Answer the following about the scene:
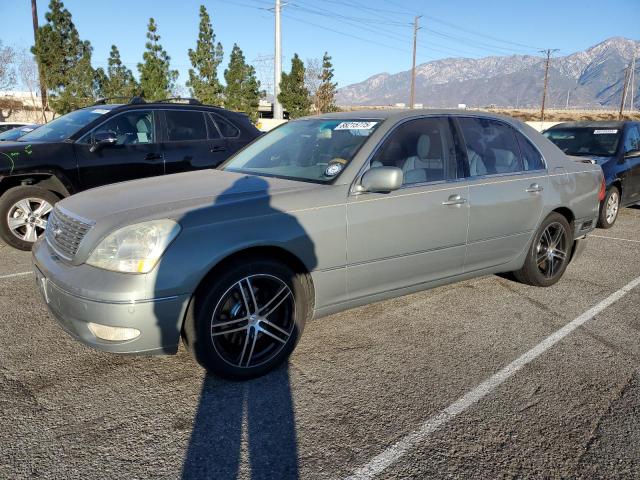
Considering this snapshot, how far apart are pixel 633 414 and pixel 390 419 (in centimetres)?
135

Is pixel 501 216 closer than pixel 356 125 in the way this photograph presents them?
No

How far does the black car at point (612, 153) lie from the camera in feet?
27.3

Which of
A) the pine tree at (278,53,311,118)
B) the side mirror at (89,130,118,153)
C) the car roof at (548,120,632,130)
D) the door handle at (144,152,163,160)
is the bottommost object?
the door handle at (144,152,163,160)

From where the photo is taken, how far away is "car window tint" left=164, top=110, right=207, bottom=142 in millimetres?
6852

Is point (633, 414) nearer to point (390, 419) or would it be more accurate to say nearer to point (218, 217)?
point (390, 419)

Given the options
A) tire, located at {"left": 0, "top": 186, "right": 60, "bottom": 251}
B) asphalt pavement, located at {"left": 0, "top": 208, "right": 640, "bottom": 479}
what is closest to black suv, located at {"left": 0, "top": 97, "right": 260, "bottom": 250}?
tire, located at {"left": 0, "top": 186, "right": 60, "bottom": 251}

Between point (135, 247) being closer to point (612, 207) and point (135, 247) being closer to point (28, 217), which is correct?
point (28, 217)

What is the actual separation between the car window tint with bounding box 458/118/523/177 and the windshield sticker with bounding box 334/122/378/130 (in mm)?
874

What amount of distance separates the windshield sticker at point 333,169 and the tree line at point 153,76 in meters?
26.1

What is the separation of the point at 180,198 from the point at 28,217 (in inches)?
152

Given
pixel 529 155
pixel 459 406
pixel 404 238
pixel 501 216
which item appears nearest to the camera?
pixel 459 406

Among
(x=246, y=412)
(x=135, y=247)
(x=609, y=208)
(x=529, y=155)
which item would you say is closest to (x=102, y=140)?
(x=135, y=247)

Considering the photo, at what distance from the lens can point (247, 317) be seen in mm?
3139

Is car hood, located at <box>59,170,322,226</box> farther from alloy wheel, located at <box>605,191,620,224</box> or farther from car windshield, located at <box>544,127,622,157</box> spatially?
car windshield, located at <box>544,127,622,157</box>
